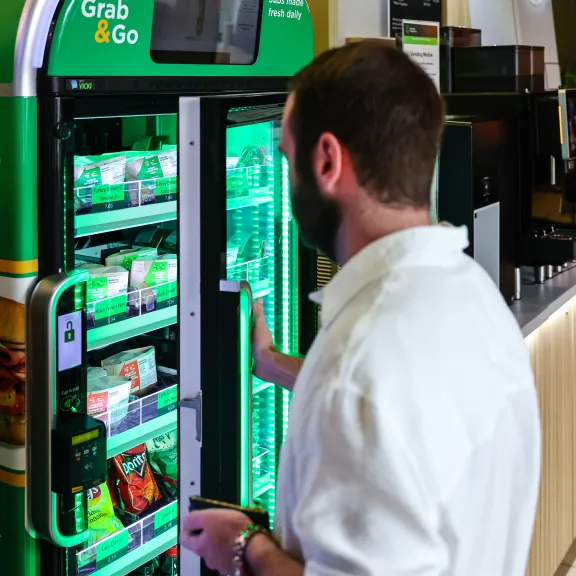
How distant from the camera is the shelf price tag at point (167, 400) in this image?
9.39 ft

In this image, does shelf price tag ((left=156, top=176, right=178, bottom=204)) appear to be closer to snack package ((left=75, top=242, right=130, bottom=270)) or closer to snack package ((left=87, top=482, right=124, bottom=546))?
snack package ((left=75, top=242, right=130, bottom=270))

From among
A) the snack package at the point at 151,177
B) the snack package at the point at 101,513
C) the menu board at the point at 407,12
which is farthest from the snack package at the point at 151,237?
the menu board at the point at 407,12

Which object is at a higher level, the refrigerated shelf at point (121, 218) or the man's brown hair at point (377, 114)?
the man's brown hair at point (377, 114)

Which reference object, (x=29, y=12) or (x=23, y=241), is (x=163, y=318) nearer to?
(x=23, y=241)

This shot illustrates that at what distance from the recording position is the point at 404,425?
4.06 feet

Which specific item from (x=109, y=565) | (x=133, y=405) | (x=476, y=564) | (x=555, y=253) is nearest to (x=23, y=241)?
(x=133, y=405)

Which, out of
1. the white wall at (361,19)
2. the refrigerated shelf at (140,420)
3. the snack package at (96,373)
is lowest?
the refrigerated shelf at (140,420)

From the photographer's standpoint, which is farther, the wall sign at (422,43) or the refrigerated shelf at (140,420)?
the wall sign at (422,43)

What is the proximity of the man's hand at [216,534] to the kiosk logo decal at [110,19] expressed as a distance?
1154 mm

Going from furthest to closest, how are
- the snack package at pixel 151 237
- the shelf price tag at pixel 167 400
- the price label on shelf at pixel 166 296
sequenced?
the snack package at pixel 151 237
the shelf price tag at pixel 167 400
the price label on shelf at pixel 166 296

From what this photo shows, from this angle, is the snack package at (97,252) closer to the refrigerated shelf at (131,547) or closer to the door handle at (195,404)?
the refrigerated shelf at (131,547)

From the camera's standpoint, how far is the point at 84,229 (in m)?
2.43

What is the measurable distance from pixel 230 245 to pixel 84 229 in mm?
386

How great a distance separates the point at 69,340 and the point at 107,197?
0.49 m
